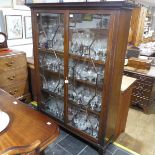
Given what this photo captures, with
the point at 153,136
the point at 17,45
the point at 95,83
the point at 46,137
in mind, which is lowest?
the point at 153,136

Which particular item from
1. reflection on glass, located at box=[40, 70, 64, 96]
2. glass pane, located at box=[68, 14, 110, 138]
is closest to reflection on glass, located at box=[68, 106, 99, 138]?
glass pane, located at box=[68, 14, 110, 138]

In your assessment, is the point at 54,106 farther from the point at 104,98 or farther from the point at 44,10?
the point at 44,10

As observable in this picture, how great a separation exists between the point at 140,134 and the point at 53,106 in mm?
1385

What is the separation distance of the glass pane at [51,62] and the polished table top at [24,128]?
929mm

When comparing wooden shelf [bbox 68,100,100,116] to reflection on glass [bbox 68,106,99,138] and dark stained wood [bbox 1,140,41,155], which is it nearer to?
reflection on glass [bbox 68,106,99,138]

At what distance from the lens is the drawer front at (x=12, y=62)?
2.55m

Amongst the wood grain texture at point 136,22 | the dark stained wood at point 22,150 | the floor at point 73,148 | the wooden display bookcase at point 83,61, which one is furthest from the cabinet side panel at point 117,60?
the wood grain texture at point 136,22

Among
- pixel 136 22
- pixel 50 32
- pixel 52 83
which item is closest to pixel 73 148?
pixel 52 83

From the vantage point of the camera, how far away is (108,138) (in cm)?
211

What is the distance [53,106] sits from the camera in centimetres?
265

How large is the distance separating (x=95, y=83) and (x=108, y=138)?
28.2 inches

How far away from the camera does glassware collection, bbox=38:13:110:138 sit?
189 centimetres

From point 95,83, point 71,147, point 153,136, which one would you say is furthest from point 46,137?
point 153,136

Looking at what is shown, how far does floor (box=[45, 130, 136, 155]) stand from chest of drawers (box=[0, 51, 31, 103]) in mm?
1142
